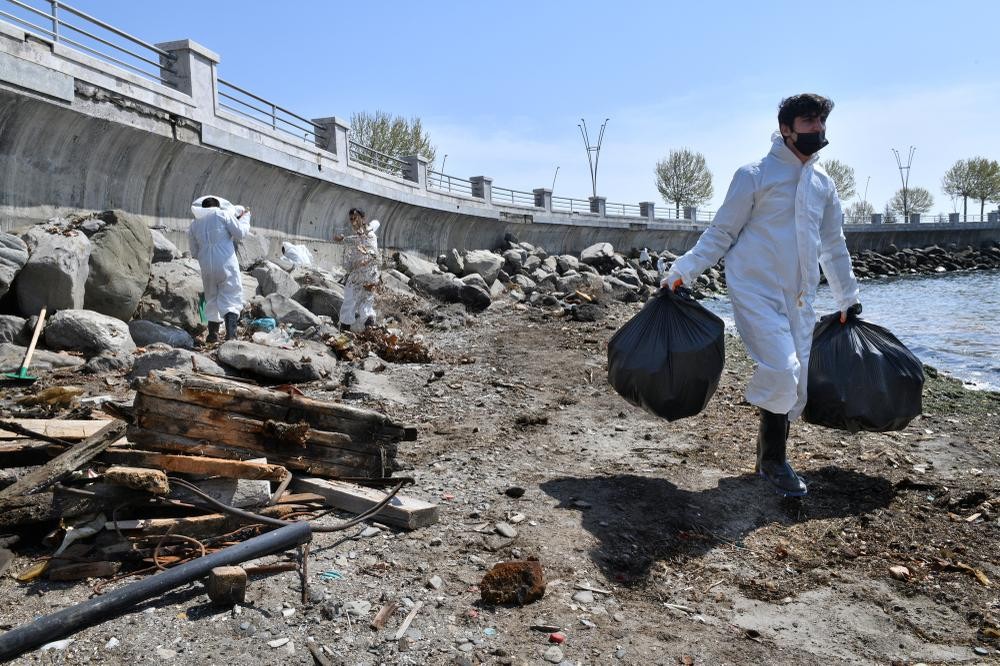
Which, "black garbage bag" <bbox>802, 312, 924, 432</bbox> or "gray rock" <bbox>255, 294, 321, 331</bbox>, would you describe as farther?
"gray rock" <bbox>255, 294, 321, 331</bbox>

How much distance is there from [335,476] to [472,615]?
3.68 feet

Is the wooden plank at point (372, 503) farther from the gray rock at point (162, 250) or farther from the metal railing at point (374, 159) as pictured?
the metal railing at point (374, 159)

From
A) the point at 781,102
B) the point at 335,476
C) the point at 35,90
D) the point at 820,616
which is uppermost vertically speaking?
the point at 35,90

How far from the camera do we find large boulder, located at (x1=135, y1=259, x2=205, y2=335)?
783 cm

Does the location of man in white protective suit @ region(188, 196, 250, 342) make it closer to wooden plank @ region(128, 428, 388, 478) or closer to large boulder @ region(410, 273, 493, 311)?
wooden plank @ region(128, 428, 388, 478)

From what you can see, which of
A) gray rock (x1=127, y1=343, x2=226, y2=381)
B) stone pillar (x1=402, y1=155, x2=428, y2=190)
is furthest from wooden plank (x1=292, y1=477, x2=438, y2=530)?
stone pillar (x1=402, y1=155, x2=428, y2=190)

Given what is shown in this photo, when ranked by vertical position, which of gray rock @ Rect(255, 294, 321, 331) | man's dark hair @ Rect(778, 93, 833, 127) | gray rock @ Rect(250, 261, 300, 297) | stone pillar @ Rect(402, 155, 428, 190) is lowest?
gray rock @ Rect(255, 294, 321, 331)

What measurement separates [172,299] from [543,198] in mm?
21036

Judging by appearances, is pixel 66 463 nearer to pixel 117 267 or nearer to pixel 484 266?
pixel 117 267

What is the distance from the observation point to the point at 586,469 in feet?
13.5

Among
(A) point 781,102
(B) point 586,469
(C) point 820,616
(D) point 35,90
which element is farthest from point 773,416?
(D) point 35,90

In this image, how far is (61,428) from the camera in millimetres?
3447

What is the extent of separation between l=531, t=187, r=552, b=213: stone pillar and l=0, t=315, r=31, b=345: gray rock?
882 inches

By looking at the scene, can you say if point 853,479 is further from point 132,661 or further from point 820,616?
point 132,661
